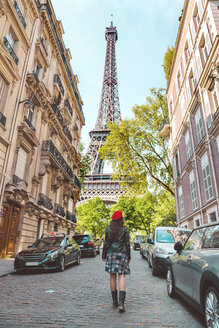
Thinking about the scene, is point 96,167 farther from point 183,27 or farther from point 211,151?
point 211,151

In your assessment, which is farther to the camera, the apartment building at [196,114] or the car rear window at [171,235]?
the apartment building at [196,114]

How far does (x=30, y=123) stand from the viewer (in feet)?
52.1

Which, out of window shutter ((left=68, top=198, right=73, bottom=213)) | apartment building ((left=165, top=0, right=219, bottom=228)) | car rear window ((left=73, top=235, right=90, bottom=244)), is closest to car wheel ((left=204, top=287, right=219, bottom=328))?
apartment building ((left=165, top=0, right=219, bottom=228))

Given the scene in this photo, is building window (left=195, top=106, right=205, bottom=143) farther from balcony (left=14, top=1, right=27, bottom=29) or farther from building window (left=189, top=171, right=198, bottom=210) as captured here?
balcony (left=14, top=1, right=27, bottom=29)

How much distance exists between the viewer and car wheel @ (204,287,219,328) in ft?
8.86

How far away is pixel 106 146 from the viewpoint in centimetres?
2309

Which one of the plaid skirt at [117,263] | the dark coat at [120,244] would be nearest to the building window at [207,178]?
the dark coat at [120,244]

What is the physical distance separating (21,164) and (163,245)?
1015 centimetres

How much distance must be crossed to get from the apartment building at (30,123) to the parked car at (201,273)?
10.0 metres

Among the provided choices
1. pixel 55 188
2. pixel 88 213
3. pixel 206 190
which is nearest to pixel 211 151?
pixel 206 190

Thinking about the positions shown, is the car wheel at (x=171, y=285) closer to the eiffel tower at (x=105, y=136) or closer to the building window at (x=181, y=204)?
the building window at (x=181, y=204)

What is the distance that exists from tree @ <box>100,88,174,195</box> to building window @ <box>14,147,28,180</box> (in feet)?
29.7

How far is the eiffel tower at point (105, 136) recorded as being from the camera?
61844 millimetres

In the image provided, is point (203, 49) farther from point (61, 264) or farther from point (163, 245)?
point (61, 264)
